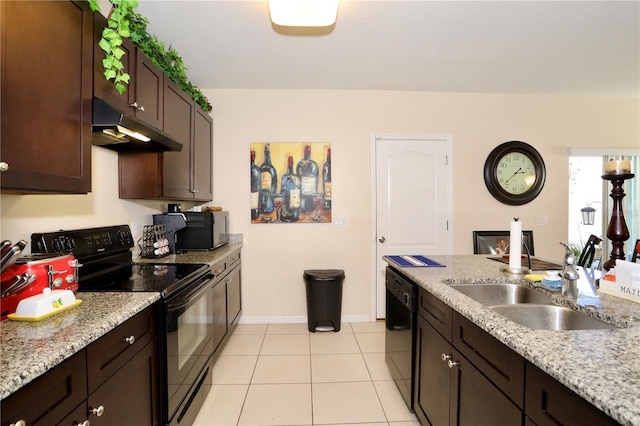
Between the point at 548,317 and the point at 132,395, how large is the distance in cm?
183

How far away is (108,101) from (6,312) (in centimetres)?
100

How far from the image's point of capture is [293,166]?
326 cm

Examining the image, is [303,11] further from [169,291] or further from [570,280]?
[570,280]

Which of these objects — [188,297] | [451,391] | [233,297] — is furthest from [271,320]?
[451,391]

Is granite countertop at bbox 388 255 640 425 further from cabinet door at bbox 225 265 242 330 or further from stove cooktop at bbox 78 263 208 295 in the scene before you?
cabinet door at bbox 225 265 242 330

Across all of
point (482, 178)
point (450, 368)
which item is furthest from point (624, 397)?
point (482, 178)

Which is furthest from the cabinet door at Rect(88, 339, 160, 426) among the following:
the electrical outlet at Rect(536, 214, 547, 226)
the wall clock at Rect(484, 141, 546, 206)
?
the electrical outlet at Rect(536, 214, 547, 226)

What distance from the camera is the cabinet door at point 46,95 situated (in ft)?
3.18

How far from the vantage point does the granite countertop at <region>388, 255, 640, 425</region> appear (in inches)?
24.1

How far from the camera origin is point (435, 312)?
1490mm

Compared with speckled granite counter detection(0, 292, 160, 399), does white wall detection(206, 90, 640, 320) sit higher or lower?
higher

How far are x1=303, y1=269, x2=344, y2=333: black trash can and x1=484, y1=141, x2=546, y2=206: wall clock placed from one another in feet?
6.96

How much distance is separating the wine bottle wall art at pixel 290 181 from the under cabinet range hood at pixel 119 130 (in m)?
1.30

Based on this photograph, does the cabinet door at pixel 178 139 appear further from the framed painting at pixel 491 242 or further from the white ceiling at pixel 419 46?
the framed painting at pixel 491 242
